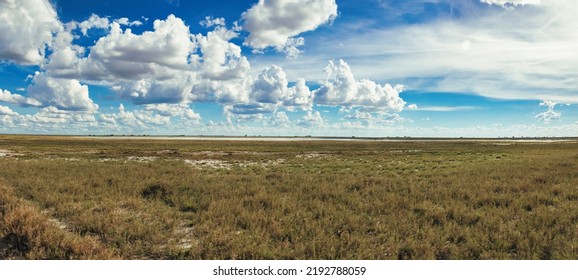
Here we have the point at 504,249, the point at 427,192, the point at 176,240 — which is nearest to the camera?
the point at 504,249

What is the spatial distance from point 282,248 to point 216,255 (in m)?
1.44

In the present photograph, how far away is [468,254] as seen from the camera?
7570mm

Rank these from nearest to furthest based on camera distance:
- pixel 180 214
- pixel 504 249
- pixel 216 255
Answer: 1. pixel 216 255
2. pixel 504 249
3. pixel 180 214

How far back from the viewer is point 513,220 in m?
10.5

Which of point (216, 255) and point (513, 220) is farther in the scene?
point (513, 220)

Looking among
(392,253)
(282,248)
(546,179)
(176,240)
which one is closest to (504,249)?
(392,253)

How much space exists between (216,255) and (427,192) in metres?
10.9
